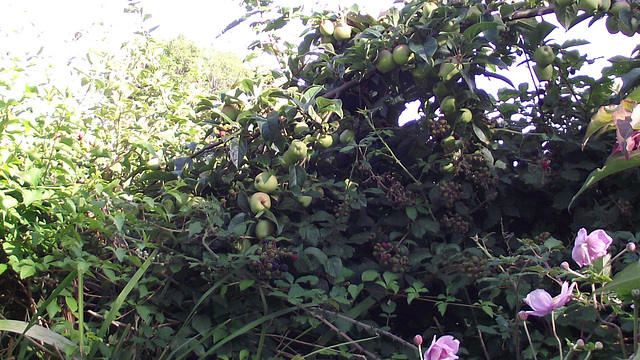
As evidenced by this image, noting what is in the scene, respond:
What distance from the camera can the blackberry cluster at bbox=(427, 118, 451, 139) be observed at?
168 centimetres

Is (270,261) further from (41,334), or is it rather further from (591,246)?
(591,246)

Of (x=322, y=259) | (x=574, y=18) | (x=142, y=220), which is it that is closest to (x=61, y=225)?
(x=142, y=220)

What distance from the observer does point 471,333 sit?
1.53 m

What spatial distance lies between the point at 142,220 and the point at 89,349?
0.39 meters

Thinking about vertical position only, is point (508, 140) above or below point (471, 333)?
above

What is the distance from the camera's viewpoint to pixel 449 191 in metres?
1.62

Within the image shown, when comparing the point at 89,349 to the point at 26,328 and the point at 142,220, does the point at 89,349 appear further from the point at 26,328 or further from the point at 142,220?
the point at 142,220

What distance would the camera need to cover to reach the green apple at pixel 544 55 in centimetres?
170

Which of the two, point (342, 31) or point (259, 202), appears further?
point (342, 31)

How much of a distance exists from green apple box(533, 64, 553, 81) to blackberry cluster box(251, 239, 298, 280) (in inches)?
40.4

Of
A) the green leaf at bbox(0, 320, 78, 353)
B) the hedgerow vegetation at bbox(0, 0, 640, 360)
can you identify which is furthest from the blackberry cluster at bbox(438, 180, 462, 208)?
the green leaf at bbox(0, 320, 78, 353)

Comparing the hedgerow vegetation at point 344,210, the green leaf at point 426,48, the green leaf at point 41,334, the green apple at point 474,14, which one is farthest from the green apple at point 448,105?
the green leaf at point 41,334

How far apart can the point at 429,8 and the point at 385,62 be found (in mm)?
253

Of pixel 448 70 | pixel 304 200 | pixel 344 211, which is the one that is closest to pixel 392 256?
pixel 344 211
